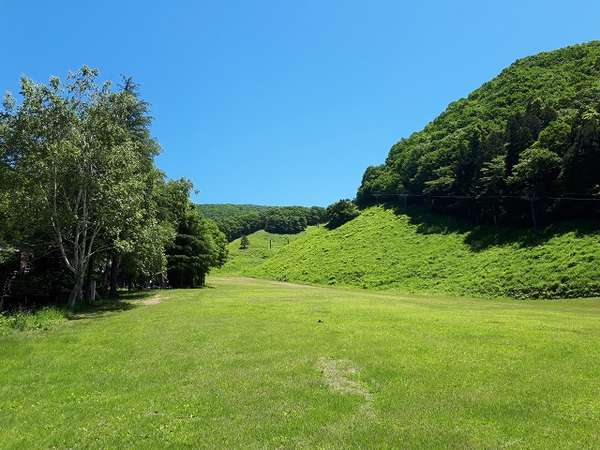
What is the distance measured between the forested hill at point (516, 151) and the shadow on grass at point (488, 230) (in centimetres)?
158

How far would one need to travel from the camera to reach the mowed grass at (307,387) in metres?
9.05

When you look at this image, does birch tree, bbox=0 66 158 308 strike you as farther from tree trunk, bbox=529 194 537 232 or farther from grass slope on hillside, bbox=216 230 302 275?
grass slope on hillside, bbox=216 230 302 275

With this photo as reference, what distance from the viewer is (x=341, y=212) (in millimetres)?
108312

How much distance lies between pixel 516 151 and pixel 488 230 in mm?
11553

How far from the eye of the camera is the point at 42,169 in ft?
95.3

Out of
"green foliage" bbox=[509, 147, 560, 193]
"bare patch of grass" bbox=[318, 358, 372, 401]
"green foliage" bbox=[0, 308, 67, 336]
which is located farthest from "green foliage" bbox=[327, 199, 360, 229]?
"bare patch of grass" bbox=[318, 358, 372, 401]

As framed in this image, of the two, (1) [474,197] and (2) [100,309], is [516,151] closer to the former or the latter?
(1) [474,197]

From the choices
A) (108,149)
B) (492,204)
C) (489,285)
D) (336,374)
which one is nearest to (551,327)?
(336,374)

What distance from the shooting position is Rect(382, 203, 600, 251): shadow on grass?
53594 mm

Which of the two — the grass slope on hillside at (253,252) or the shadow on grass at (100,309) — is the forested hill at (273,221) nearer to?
the grass slope on hillside at (253,252)

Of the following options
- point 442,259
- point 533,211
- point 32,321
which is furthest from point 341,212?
point 32,321

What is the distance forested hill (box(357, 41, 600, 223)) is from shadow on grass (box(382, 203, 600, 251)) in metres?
1.58

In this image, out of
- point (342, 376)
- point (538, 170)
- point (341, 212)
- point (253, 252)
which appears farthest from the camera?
point (253, 252)

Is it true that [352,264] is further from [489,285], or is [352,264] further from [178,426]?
[178,426]
